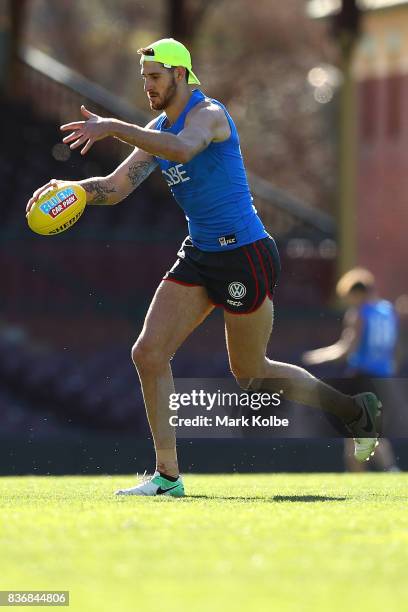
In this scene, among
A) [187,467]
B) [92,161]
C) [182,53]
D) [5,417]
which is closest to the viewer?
[182,53]

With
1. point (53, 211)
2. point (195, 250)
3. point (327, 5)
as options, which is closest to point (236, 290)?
point (195, 250)

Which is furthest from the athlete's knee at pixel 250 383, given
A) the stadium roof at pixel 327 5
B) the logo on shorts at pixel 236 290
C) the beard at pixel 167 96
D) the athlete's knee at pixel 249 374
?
the stadium roof at pixel 327 5

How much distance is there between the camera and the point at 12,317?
1856cm


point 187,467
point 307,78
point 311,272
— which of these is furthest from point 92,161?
point 307,78

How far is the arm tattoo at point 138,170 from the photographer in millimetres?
8656

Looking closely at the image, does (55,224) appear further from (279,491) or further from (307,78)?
(307,78)

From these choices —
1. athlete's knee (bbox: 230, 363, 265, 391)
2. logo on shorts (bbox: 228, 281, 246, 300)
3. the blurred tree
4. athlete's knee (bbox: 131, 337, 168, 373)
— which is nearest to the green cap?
logo on shorts (bbox: 228, 281, 246, 300)

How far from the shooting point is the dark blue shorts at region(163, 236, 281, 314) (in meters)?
8.32

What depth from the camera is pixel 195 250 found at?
331 inches

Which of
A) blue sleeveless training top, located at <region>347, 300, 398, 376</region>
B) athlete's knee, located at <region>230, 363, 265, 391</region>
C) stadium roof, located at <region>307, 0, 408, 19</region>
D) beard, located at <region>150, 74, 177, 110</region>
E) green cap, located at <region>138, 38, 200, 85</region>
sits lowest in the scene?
blue sleeveless training top, located at <region>347, 300, 398, 376</region>

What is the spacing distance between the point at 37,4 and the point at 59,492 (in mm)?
33936

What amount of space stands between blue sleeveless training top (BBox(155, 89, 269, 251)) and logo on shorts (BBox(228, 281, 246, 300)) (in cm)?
21

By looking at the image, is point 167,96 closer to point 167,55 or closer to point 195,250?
point 167,55

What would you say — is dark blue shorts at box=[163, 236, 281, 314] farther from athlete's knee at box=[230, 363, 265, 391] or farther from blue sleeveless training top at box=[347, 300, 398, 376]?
blue sleeveless training top at box=[347, 300, 398, 376]
